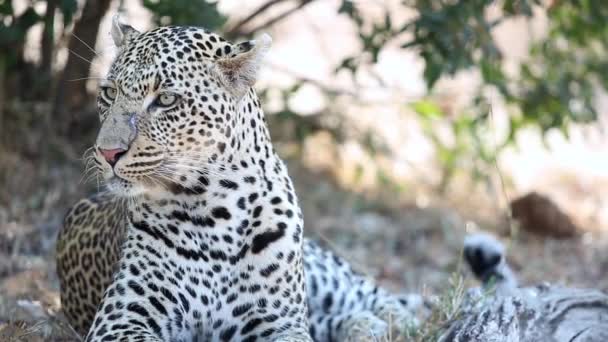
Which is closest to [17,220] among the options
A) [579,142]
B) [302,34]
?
[302,34]

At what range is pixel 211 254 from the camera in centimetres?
517

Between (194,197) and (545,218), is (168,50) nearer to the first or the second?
(194,197)

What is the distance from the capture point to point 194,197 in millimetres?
5117

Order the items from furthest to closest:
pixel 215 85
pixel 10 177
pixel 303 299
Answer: pixel 10 177 → pixel 303 299 → pixel 215 85

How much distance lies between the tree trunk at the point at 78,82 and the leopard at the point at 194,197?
245cm

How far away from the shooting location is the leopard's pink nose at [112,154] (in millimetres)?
4703

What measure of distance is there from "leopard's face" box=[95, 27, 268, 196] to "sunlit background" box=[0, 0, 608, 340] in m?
1.72

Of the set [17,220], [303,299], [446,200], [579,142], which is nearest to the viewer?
[303,299]

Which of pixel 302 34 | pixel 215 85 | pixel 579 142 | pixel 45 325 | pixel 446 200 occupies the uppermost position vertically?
pixel 302 34

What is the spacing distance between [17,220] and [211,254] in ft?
10.6

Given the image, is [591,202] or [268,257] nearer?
[268,257]

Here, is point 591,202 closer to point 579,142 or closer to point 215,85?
point 579,142

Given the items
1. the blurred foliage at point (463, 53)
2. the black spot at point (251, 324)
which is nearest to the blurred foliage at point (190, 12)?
the blurred foliage at point (463, 53)

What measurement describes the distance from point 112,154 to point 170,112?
37cm
